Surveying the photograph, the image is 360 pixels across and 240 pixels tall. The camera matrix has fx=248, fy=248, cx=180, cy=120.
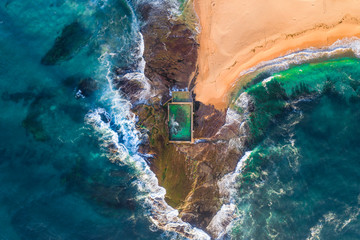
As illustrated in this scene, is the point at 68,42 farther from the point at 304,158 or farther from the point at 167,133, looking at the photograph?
the point at 304,158

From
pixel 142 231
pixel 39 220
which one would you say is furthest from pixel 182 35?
pixel 39 220

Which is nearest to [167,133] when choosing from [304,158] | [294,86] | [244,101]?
[244,101]

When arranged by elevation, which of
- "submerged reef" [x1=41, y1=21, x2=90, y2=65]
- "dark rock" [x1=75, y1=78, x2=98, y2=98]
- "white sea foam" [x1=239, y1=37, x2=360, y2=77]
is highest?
"white sea foam" [x1=239, y1=37, x2=360, y2=77]

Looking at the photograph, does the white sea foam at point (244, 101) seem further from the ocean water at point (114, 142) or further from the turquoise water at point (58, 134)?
the turquoise water at point (58, 134)

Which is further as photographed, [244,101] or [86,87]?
[244,101]

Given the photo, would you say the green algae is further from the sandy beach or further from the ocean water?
the sandy beach

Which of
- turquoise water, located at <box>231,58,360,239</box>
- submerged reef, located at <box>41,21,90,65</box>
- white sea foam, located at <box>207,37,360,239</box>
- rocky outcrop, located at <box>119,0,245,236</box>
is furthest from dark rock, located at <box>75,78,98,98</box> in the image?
turquoise water, located at <box>231,58,360,239</box>

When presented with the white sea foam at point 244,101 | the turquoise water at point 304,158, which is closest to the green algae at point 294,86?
the turquoise water at point 304,158
